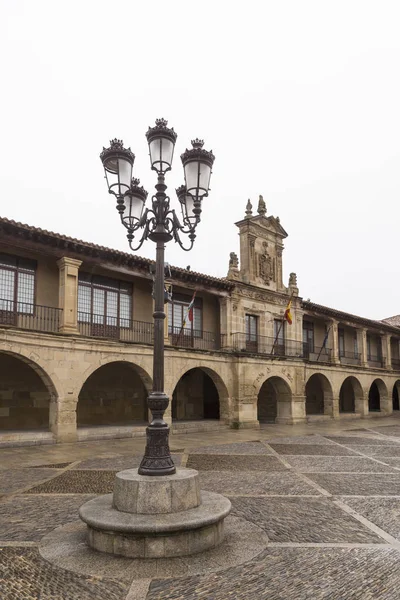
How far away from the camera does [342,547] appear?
219 inches

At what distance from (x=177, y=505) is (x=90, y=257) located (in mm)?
13049

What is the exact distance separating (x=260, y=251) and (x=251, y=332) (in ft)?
13.9

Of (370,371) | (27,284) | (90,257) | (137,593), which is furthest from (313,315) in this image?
(137,593)

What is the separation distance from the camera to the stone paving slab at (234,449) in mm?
14097

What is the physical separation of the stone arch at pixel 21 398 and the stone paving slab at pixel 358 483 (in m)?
10.4

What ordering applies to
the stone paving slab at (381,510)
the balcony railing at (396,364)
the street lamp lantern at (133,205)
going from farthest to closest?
the balcony railing at (396,364) → the street lamp lantern at (133,205) → the stone paving slab at (381,510)

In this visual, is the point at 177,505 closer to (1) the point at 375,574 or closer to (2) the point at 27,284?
(1) the point at 375,574

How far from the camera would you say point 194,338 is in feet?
72.2

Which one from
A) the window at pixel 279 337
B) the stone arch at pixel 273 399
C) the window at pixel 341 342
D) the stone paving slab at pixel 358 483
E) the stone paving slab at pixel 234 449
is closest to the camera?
the stone paving slab at pixel 358 483

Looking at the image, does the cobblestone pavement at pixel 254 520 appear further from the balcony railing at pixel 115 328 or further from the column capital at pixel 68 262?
the column capital at pixel 68 262

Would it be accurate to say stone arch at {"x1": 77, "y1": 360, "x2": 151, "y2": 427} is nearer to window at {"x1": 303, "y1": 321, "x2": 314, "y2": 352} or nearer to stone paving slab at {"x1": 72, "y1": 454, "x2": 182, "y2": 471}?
stone paving slab at {"x1": 72, "y1": 454, "x2": 182, "y2": 471}

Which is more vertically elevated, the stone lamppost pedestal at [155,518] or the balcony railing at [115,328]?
the balcony railing at [115,328]

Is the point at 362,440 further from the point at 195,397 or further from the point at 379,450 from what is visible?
the point at 195,397

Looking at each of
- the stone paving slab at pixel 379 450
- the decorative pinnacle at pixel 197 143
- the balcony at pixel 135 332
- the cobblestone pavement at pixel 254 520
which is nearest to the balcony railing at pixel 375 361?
A: the balcony at pixel 135 332
